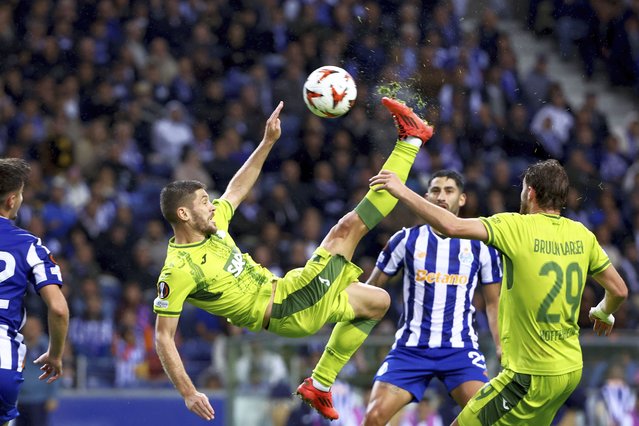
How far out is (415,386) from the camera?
800 cm

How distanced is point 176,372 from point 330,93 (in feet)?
7.39

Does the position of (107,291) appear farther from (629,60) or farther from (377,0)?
(629,60)

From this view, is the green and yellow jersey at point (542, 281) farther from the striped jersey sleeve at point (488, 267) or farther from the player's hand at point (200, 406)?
the player's hand at point (200, 406)

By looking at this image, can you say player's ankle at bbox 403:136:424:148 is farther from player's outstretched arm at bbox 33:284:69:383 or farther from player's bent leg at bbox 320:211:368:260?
player's outstretched arm at bbox 33:284:69:383

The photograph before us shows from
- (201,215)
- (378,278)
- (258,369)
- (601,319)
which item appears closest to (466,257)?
(378,278)

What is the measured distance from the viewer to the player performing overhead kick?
24.1 feet

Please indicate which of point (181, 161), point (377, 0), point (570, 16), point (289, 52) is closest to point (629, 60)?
point (570, 16)

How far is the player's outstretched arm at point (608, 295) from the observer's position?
677cm

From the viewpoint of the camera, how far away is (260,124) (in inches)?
583

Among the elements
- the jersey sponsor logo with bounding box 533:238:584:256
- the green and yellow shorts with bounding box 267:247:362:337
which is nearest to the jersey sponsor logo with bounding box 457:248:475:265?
the green and yellow shorts with bounding box 267:247:362:337

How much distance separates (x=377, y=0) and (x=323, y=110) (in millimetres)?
7945

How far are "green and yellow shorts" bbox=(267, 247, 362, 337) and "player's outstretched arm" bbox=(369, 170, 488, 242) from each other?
3.81 feet

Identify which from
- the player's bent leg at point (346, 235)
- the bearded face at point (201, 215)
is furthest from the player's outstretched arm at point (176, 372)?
the player's bent leg at point (346, 235)

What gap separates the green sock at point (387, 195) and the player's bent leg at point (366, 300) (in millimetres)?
432
